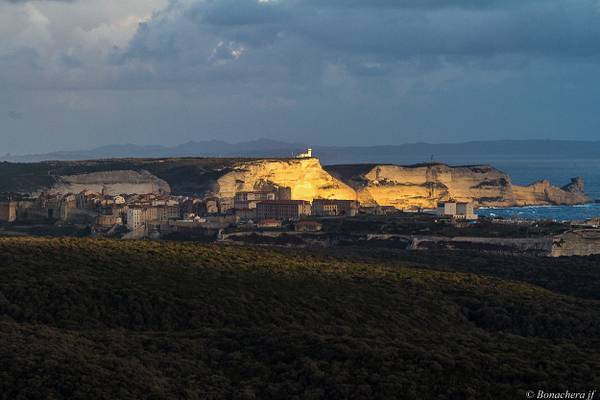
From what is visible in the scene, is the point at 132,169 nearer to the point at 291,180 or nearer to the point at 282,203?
the point at 291,180

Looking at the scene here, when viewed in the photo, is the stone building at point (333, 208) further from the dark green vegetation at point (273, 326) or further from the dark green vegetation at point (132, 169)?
the dark green vegetation at point (273, 326)

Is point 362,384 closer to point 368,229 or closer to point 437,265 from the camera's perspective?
point 437,265

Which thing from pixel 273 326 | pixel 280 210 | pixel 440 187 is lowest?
pixel 273 326

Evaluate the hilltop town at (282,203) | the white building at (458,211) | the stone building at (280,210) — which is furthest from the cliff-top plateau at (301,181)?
the stone building at (280,210)

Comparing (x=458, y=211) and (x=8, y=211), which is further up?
(x=458, y=211)

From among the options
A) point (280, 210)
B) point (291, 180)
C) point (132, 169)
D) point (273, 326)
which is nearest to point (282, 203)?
point (280, 210)

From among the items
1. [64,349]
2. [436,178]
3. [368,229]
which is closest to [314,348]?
[64,349]

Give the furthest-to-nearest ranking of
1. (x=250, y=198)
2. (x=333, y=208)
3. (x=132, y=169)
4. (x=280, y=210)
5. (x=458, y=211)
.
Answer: (x=132, y=169) < (x=250, y=198) < (x=458, y=211) < (x=333, y=208) < (x=280, y=210)
